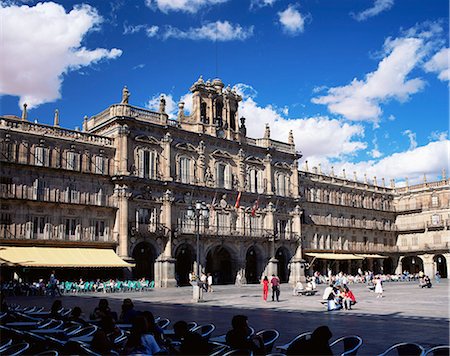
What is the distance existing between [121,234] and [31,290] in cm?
940

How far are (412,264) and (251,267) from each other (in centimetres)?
3182

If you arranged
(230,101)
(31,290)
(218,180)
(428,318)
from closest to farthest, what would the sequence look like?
(428,318) < (31,290) < (218,180) < (230,101)

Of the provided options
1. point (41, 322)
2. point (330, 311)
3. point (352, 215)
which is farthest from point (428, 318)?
point (352, 215)

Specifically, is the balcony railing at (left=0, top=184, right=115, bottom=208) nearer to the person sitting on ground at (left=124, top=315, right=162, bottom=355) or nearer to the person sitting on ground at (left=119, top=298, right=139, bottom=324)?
the person sitting on ground at (left=119, top=298, right=139, bottom=324)

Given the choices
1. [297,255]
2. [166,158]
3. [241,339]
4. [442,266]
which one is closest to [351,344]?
[241,339]

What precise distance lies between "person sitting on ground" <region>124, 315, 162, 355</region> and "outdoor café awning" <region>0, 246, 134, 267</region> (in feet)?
96.2

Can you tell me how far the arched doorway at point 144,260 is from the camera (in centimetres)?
4584

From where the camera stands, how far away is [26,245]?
3850 cm

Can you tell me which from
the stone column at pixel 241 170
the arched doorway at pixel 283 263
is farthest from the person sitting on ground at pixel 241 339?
the arched doorway at pixel 283 263

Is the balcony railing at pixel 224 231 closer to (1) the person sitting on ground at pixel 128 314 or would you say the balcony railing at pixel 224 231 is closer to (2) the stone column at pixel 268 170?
(2) the stone column at pixel 268 170

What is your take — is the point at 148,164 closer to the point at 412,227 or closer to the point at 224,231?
the point at 224,231

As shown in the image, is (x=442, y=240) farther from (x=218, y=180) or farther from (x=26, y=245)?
(x=26, y=245)

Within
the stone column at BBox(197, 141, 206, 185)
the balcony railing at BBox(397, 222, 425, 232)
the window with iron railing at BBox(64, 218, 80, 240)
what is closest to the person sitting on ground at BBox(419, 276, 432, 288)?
the stone column at BBox(197, 141, 206, 185)

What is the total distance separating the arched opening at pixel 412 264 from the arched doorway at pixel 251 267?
1168 inches
